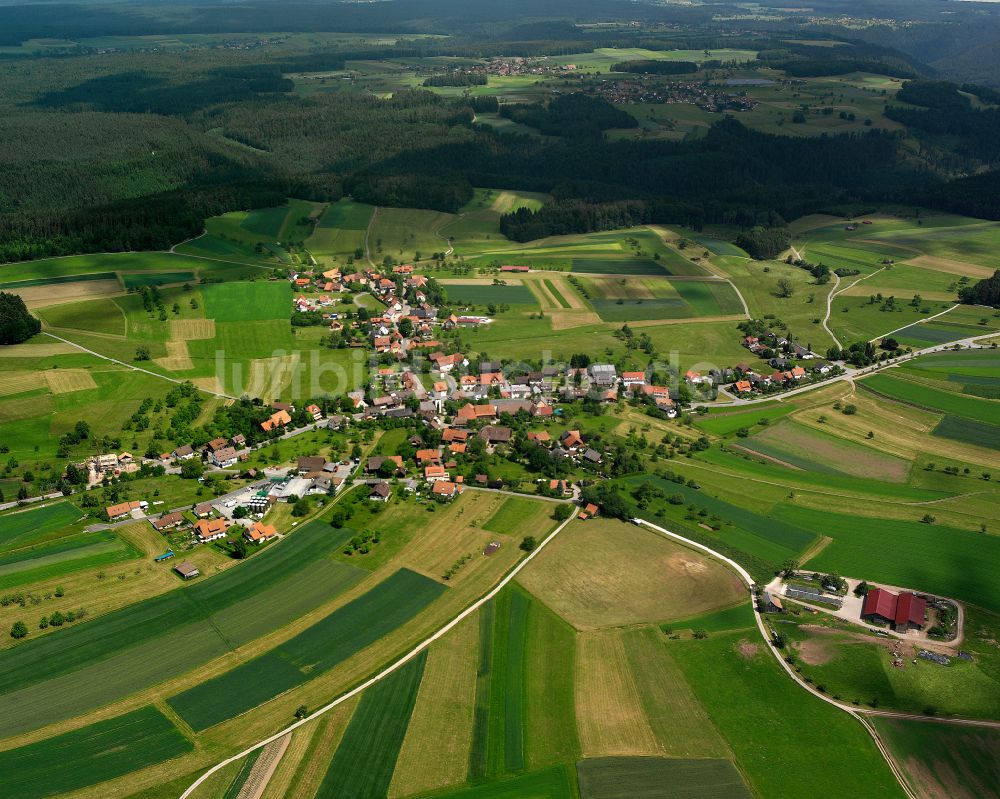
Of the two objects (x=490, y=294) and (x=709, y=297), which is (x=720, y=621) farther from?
(x=709, y=297)

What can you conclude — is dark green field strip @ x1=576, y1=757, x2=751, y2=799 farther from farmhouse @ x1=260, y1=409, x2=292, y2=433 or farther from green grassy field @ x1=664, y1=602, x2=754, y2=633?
farmhouse @ x1=260, y1=409, x2=292, y2=433

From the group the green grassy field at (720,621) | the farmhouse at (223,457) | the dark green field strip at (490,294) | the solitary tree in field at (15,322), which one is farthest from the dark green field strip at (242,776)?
the dark green field strip at (490,294)

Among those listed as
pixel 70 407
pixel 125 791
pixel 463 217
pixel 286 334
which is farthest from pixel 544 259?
pixel 125 791

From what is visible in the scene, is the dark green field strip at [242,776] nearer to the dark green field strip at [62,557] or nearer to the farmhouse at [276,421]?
the dark green field strip at [62,557]

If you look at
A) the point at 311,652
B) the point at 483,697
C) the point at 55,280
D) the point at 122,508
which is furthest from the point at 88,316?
the point at 483,697

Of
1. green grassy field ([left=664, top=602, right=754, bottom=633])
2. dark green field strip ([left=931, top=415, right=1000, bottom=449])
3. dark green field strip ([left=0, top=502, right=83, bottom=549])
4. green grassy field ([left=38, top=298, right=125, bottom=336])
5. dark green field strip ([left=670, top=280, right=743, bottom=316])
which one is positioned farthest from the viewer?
dark green field strip ([left=670, top=280, right=743, bottom=316])

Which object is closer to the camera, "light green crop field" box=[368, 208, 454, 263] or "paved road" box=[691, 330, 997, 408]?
"paved road" box=[691, 330, 997, 408]

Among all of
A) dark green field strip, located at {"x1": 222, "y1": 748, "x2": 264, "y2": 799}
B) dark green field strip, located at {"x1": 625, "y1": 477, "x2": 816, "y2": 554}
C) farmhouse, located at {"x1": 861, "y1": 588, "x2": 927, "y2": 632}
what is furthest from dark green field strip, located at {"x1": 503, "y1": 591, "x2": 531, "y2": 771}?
farmhouse, located at {"x1": 861, "y1": 588, "x2": 927, "y2": 632}

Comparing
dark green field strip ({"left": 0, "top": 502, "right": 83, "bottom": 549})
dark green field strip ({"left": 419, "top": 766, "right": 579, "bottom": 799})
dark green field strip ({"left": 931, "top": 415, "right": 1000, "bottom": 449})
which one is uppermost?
dark green field strip ({"left": 931, "top": 415, "right": 1000, "bottom": 449})
